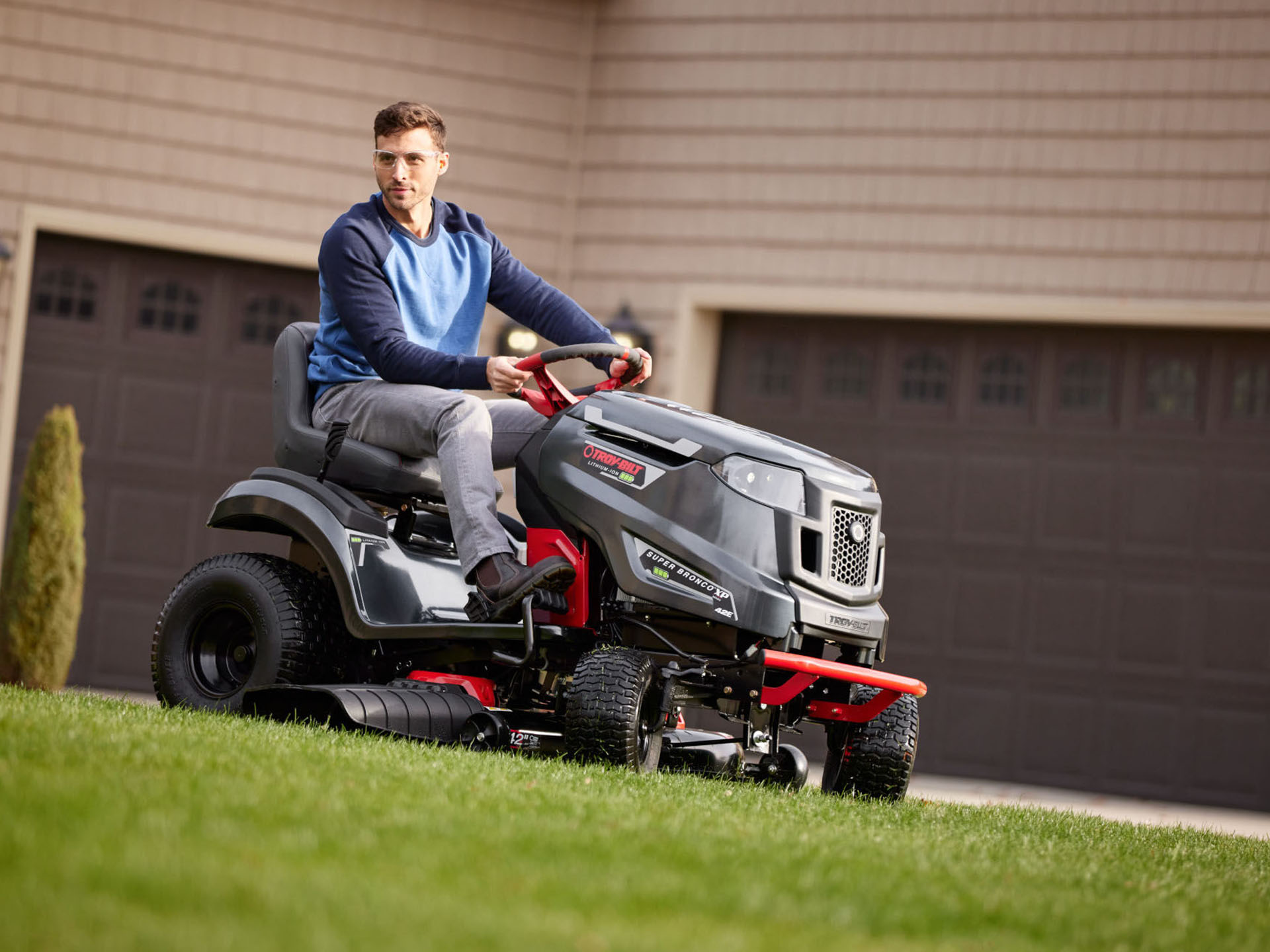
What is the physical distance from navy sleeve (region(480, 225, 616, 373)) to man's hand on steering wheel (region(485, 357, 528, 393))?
0.80 m

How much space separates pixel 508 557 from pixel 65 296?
6.21m

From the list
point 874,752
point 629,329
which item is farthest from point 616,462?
point 629,329

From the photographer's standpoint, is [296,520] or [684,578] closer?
[684,578]

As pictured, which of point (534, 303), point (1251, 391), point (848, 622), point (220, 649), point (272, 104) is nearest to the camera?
point (848, 622)

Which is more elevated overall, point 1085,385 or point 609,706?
point 1085,385

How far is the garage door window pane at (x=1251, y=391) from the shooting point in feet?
29.1

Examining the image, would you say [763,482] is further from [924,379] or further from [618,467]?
[924,379]

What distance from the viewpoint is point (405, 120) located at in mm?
4590

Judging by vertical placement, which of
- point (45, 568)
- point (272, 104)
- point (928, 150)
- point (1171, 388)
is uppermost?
point (928, 150)

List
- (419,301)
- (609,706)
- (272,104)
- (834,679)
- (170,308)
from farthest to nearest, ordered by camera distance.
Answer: (170,308) → (272,104) → (419,301) → (834,679) → (609,706)

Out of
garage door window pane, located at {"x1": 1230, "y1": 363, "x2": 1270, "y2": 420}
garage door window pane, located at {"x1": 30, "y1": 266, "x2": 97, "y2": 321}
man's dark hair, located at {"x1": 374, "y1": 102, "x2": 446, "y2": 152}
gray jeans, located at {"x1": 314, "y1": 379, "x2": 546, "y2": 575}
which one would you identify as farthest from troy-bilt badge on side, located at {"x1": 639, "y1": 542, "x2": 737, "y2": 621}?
garage door window pane, located at {"x1": 30, "y1": 266, "x2": 97, "y2": 321}

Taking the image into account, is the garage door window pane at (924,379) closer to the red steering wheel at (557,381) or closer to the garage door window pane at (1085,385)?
the garage door window pane at (1085,385)

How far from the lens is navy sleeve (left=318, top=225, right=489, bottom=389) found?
4285 millimetres

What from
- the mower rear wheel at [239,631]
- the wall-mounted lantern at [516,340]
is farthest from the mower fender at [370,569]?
the wall-mounted lantern at [516,340]
